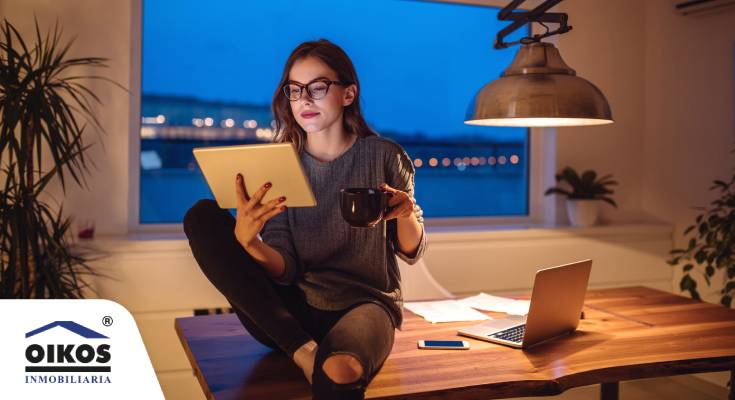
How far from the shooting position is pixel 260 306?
167 centimetres

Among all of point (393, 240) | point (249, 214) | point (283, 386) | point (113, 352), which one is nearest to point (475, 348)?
point (393, 240)

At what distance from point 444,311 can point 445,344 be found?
40 cm

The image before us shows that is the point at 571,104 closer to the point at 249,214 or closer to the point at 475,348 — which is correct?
the point at 475,348

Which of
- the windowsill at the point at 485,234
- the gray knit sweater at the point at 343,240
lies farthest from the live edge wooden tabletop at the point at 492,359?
the windowsill at the point at 485,234

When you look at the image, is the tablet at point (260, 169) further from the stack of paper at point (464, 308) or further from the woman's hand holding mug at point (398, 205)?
the stack of paper at point (464, 308)

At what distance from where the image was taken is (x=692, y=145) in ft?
13.3

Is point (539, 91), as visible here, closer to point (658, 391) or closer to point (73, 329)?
point (73, 329)

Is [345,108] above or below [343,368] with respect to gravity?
above

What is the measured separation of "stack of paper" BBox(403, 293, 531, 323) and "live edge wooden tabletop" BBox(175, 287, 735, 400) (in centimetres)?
5

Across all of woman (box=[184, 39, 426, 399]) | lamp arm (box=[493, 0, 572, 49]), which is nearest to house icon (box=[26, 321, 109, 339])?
woman (box=[184, 39, 426, 399])

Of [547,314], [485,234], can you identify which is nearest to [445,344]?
[547,314]

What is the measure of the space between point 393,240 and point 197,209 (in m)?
0.55

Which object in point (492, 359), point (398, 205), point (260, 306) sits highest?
point (398, 205)

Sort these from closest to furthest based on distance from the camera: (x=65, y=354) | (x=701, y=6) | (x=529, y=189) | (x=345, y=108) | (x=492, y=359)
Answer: (x=65, y=354), (x=492, y=359), (x=345, y=108), (x=701, y=6), (x=529, y=189)
